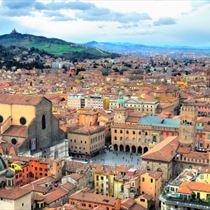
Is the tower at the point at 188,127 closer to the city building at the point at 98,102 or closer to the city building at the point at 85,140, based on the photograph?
the city building at the point at 85,140

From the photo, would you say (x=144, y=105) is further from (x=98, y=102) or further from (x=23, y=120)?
(x=23, y=120)

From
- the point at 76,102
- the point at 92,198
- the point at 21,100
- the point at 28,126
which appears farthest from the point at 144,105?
the point at 92,198

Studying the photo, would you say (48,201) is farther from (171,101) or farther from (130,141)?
(171,101)

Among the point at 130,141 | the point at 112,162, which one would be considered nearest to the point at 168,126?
the point at 130,141

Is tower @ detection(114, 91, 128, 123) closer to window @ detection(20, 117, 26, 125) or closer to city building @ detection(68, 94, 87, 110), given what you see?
window @ detection(20, 117, 26, 125)

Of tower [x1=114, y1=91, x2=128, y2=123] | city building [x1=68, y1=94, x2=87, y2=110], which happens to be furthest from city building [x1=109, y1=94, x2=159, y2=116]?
city building [x1=68, y1=94, x2=87, y2=110]
